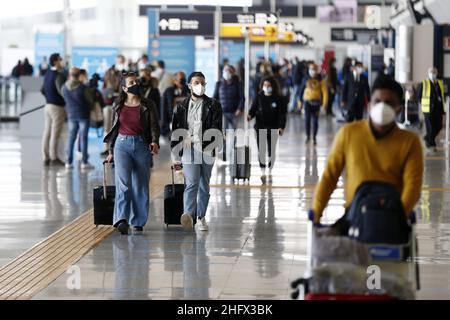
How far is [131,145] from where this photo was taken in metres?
12.8

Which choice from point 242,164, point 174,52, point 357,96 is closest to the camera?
point 242,164

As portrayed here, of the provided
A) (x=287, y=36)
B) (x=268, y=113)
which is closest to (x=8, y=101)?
(x=287, y=36)

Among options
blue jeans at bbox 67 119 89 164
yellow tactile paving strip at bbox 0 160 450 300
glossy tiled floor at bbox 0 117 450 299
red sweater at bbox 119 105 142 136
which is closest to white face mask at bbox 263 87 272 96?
glossy tiled floor at bbox 0 117 450 299

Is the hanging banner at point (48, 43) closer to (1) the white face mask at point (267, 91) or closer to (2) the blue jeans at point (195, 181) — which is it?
(1) the white face mask at point (267, 91)

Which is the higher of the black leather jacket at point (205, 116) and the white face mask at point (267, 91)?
the white face mask at point (267, 91)

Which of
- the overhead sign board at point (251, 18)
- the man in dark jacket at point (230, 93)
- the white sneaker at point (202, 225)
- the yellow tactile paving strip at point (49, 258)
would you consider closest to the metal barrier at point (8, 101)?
the overhead sign board at point (251, 18)

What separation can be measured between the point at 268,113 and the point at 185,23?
740cm

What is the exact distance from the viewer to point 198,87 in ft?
42.8

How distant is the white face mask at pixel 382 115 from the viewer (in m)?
7.17

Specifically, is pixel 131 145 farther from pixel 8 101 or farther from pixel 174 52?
pixel 8 101

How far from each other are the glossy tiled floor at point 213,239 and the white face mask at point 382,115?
2505 millimetres

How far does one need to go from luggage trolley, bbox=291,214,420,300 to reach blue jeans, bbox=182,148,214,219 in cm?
586

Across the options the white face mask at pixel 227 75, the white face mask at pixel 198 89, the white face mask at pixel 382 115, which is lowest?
the white face mask at pixel 382 115
